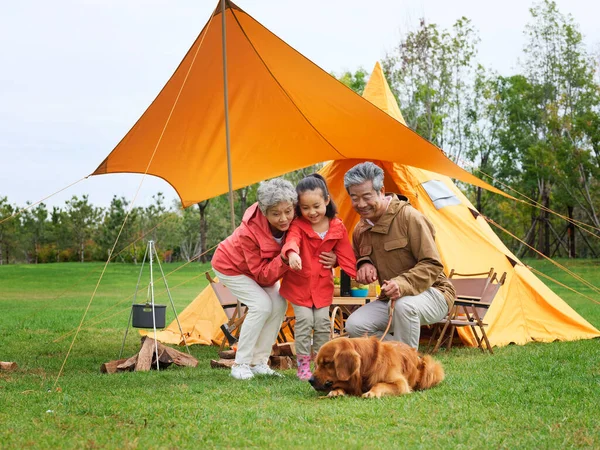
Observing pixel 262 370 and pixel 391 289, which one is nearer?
pixel 391 289

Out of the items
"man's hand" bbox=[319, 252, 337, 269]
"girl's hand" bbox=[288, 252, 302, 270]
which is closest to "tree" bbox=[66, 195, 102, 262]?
"man's hand" bbox=[319, 252, 337, 269]

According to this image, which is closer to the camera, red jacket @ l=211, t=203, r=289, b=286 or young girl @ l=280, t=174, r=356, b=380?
young girl @ l=280, t=174, r=356, b=380

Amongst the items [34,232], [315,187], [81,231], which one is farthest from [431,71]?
[315,187]

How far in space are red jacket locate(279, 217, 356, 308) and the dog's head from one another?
85 cm

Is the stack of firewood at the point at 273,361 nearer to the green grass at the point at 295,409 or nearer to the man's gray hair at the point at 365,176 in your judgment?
the green grass at the point at 295,409

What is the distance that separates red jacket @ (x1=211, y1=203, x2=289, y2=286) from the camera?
4.38m

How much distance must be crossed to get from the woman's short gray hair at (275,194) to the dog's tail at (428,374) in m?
1.24

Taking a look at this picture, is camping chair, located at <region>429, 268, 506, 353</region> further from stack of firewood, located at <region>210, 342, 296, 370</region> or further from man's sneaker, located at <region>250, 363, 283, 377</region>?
man's sneaker, located at <region>250, 363, 283, 377</region>

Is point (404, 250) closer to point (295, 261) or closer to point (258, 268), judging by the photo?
point (295, 261)

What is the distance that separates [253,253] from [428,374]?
1342mm

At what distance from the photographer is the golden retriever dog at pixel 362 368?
336cm

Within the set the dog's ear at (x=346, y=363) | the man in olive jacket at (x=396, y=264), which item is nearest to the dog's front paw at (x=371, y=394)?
the dog's ear at (x=346, y=363)

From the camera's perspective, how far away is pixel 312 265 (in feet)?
14.0

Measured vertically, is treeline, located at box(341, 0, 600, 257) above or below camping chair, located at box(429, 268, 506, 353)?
above
